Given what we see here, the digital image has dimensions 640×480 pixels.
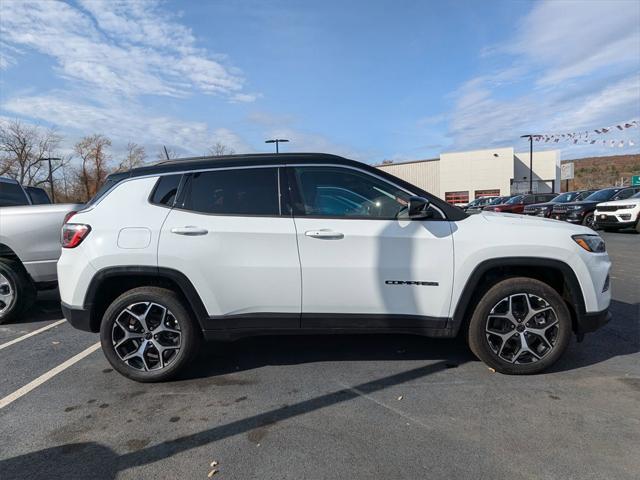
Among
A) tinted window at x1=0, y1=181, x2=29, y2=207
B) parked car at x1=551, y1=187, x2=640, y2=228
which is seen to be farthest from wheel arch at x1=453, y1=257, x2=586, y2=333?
parked car at x1=551, y1=187, x2=640, y2=228

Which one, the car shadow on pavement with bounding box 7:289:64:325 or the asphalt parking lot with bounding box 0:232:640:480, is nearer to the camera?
the asphalt parking lot with bounding box 0:232:640:480

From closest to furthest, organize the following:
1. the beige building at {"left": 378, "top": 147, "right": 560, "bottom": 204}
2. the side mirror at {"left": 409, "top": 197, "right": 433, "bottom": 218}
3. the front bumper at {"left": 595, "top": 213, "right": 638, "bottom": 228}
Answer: the side mirror at {"left": 409, "top": 197, "right": 433, "bottom": 218}, the front bumper at {"left": 595, "top": 213, "right": 638, "bottom": 228}, the beige building at {"left": 378, "top": 147, "right": 560, "bottom": 204}

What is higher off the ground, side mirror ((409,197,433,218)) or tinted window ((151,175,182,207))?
tinted window ((151,175,182,207))

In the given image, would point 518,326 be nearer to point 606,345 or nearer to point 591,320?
point 591,320

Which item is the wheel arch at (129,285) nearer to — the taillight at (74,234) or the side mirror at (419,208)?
the taillight at (74,234)

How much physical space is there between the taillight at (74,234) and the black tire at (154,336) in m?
0.58

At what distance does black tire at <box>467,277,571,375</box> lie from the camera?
352 cm

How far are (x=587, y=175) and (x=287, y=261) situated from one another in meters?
89.3

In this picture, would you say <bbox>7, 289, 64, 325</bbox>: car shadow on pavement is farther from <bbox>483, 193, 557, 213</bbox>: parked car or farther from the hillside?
the hillside

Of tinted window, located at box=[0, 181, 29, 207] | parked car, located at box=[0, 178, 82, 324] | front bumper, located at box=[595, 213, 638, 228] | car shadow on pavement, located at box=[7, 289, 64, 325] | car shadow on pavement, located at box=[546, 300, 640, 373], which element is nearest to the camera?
car shadow on pavement, located at box=[546, 300, 640, 373]

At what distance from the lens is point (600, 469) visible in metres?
2.43

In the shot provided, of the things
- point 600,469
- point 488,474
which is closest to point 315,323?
point 488,474

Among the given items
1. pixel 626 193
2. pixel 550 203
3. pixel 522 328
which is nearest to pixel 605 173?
pixel 550 203

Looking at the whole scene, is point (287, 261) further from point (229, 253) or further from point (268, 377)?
point (268, 377)
